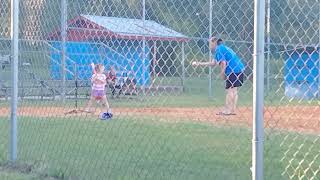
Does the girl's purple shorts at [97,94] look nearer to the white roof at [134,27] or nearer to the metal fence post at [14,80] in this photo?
the white roof at [134,27]

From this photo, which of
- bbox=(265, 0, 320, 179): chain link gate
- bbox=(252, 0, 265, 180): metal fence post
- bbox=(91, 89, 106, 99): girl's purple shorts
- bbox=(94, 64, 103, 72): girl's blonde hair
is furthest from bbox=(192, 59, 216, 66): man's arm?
bbox=(91, 89, 106, 99): girl's purple shorts

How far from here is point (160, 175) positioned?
7.09 meters

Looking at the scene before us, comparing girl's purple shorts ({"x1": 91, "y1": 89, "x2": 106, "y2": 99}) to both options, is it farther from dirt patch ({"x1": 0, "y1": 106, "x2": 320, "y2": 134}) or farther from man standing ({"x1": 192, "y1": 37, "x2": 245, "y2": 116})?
man standing ({"x1": 192, "y1": 37, "x2": 245, "y2": 116})

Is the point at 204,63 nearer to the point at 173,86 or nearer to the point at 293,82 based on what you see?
→ the point at 293,82

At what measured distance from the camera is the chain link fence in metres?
6.23

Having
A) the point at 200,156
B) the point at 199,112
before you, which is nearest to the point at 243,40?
the point at 200,156

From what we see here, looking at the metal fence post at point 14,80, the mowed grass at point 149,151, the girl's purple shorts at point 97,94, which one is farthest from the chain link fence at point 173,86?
the girl's purple shorts at point 97,94

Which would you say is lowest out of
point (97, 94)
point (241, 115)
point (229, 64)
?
point (241, 115)

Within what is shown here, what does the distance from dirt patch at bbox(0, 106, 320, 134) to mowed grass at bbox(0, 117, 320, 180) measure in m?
0.23

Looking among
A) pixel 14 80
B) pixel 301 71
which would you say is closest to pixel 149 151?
pixel 14 80

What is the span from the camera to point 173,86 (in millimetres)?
8414

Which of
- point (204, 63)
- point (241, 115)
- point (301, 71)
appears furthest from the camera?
point (241, 115)

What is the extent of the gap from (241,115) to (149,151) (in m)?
2.19

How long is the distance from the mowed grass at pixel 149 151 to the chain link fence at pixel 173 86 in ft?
0.05
